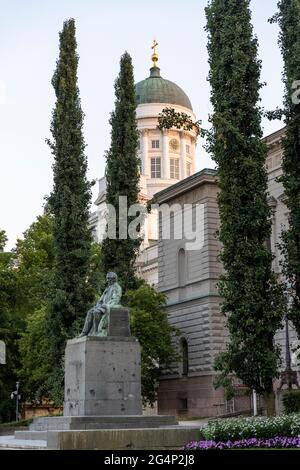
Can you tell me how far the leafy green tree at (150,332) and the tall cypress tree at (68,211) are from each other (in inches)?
152

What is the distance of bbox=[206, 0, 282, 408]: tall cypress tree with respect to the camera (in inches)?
883

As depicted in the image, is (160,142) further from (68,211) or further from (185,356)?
(68,211)

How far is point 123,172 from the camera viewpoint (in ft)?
119

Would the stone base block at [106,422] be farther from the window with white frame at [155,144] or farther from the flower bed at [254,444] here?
the window with white frame at [155,144]

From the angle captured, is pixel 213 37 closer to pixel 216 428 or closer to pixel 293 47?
pixel 293 47

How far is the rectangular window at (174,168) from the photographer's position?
7944 cm

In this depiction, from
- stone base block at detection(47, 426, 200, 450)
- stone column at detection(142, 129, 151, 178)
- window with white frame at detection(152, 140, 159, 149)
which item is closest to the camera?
stone base block at detection(47, 426, 200, 450)

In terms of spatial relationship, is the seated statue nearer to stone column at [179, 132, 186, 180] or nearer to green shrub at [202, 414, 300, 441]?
green shrub at [202, 414, 300, 441]

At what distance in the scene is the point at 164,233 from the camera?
155 ft

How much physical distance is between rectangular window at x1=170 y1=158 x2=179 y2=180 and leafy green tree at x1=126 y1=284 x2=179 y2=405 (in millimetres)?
39956

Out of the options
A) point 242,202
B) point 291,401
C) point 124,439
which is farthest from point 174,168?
point 124,439

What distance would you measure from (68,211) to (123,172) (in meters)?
4.21

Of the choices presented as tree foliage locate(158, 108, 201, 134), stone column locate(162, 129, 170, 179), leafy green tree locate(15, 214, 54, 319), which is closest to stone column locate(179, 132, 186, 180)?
stone column locate(162, 129, 170, 179)
